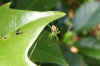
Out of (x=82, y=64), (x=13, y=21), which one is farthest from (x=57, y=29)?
(x=82, y=64)

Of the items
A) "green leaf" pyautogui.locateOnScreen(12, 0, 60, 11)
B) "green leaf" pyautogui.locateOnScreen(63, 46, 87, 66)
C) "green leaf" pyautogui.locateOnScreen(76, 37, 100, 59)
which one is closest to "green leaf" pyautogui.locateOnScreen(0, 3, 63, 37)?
"green leaf" pyautogui.locateOnScreen(12, 0, 60, 11)

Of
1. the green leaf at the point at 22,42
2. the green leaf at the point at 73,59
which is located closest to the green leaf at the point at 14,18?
the green leaf at the point at 22,42

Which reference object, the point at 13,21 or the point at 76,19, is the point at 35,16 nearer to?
the point at 13,21

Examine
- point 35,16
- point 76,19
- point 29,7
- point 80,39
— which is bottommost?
point 80,39

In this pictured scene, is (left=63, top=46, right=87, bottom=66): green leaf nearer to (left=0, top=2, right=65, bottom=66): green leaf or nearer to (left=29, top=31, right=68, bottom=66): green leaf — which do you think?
(left=29, top=31, right=68, bottom=66): green leaf

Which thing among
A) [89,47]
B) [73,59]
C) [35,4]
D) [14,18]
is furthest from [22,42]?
[89,47]

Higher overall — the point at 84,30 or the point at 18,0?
the point at 18,0

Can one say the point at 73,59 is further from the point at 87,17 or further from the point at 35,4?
the point at 35,4

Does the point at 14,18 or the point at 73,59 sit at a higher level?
the point at 14,18
